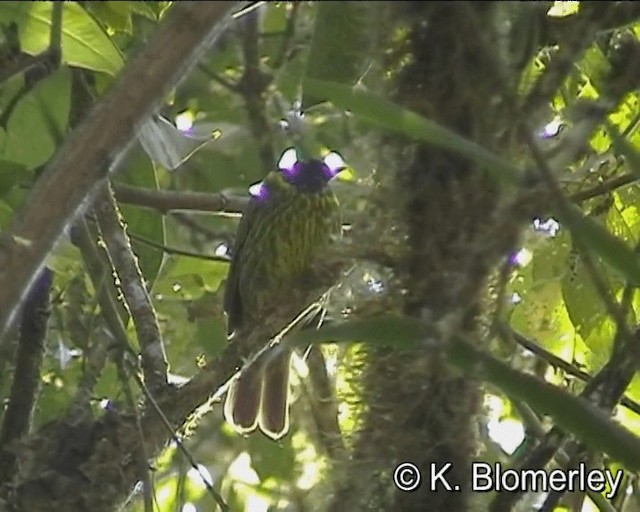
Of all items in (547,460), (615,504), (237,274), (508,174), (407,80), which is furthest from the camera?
(237,274)

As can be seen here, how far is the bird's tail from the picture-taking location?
6.30 feet

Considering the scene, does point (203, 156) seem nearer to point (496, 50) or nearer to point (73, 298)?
point (73, 298)

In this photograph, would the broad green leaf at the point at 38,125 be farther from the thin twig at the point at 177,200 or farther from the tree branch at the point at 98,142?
the tree branch at the point at 98,142

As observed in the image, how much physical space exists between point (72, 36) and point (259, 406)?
1.13m

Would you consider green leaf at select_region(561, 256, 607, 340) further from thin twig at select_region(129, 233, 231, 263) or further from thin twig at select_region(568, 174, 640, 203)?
thin twig at select_region(129, 233, 231, 263)

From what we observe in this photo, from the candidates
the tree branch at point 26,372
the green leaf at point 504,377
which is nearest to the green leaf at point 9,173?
the tree branch at point 26,372

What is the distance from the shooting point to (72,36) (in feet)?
3.09

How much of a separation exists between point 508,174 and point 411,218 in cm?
15

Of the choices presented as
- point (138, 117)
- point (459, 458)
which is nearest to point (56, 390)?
point (459, 458)

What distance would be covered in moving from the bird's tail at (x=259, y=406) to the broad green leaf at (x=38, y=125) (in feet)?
2.45

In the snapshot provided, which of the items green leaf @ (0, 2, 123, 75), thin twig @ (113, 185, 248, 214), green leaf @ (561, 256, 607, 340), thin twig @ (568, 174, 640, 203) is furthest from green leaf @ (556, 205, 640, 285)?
thin twig @ (113, 185, 248, 214)

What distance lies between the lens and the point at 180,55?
60 cm

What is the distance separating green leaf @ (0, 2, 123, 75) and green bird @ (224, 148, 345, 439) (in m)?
0.95

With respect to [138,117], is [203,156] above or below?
above
